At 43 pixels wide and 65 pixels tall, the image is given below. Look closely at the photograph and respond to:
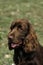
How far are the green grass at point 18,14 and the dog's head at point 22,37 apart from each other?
185 centimetres

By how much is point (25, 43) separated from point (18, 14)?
213 inches

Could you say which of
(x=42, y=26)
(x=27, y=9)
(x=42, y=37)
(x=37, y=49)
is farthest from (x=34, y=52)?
(x=27, y=9)

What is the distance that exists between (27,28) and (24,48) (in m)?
0.44

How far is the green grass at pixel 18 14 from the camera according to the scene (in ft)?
35.4

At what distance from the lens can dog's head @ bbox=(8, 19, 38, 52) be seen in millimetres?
7762

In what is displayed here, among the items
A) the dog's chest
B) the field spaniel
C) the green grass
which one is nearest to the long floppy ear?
the field spaniel

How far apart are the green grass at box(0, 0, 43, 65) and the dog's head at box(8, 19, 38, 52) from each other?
1.85 metres

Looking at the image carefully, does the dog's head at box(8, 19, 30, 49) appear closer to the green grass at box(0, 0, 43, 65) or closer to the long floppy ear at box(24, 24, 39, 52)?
the long floppy ear at box(24, 24, 39, 52)

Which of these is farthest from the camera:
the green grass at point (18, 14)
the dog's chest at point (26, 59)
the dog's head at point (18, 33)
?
the green grass at point (18, 14)

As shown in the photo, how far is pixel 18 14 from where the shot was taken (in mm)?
13148

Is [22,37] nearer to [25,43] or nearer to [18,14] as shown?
[25,43]

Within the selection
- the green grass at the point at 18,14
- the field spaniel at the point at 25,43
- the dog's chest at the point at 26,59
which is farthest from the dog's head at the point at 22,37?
the green grass at the point at 18,14

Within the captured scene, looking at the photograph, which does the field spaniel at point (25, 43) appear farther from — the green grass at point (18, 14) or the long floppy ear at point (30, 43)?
the green grass at point (18, 14)

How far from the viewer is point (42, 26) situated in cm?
1192
